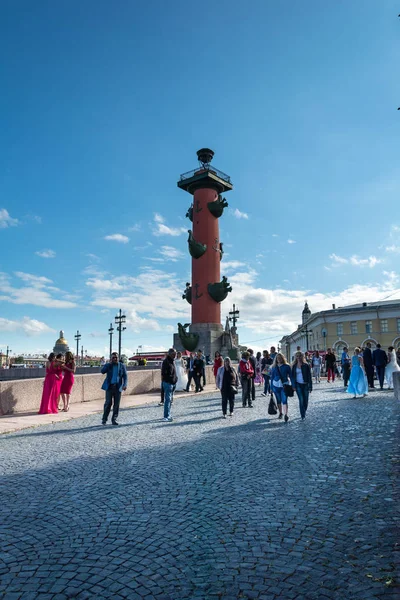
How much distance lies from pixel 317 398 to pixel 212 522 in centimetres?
1268

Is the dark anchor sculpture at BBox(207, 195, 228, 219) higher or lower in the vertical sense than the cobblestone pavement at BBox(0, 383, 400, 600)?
higher

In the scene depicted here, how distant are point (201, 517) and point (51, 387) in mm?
9582

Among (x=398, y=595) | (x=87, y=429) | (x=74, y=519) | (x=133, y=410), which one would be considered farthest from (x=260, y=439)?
(x=133, y=410)

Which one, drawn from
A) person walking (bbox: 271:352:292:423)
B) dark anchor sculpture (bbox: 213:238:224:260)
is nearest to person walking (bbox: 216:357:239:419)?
person walking (bbox: 271:352:292:423)

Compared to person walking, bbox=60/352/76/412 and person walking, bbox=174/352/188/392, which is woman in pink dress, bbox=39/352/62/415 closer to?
person walking, bbox=60/352/76/412

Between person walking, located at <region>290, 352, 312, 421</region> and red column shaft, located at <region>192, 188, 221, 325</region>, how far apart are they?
28.4 m

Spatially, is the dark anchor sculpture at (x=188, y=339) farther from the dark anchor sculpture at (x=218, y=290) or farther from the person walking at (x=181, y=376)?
the person walking at (x=181, y=376)

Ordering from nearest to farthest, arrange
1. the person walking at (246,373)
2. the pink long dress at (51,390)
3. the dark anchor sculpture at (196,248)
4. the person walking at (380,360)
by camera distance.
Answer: the pink long dress at (51,390)
the person walking at (246,373)
the person walking at (380,360)
the dark anchor sculpture at (196,248)

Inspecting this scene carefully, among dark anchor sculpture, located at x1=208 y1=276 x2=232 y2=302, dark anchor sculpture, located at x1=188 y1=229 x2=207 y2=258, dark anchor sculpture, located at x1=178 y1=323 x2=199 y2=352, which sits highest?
dark anchor sculpture, located at x1=188 y1=229 x2=207 y2=258

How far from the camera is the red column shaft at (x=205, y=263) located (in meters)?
39.9

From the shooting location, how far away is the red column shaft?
39875 millimetres

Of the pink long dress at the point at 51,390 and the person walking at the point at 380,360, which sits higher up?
the person walking at the point at 380,360

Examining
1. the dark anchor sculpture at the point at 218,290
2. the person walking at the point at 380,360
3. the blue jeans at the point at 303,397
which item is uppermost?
the dark anchor sculpture at the point at 218,290

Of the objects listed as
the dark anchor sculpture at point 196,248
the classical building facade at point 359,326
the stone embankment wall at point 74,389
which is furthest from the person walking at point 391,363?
the classical building facade at point 359,326
